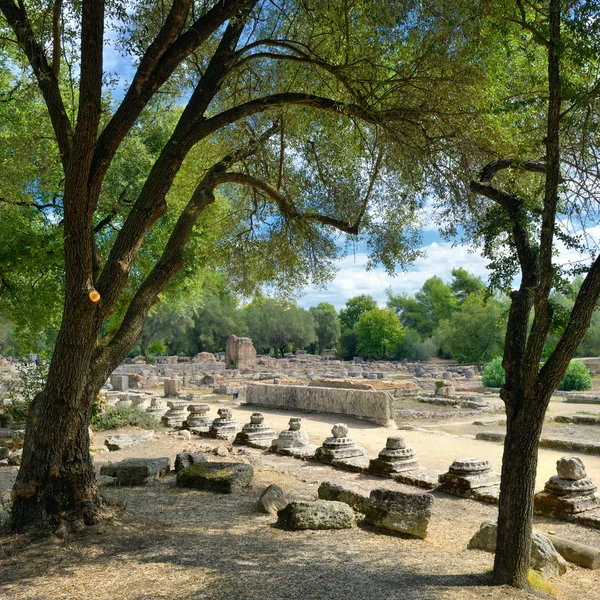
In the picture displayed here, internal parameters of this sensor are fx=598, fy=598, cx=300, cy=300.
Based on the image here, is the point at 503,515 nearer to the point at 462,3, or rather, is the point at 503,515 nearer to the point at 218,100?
the point at 462,3

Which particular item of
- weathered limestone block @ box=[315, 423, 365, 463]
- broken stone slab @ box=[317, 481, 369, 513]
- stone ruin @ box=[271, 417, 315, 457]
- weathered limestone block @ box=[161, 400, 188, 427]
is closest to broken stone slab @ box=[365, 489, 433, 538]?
broken stone slab @ box=[317, 481, 369, 513]

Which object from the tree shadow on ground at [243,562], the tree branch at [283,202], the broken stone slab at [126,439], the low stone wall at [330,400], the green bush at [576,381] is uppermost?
the tree branch at [283,202]

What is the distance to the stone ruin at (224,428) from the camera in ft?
49.2

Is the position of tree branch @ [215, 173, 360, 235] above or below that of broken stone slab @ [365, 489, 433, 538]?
above

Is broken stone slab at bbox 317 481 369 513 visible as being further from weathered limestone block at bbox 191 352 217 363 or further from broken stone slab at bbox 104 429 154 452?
weathered limestone block at bbox 191 352 217 363

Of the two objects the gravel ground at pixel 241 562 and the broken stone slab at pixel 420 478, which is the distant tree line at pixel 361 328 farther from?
the gravel ground at pixel 241 562

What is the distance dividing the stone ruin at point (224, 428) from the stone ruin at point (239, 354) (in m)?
29.3

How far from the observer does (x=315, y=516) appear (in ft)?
22.2

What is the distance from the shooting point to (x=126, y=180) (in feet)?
46.8

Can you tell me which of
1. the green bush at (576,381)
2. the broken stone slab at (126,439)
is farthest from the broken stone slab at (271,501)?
the green bush at (576,381)

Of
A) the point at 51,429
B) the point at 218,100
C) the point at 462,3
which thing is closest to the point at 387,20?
the point at 462,3

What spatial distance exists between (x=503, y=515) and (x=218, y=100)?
768cm

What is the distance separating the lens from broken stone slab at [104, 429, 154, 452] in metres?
12.5

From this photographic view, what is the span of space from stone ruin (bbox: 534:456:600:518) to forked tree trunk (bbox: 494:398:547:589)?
3089mm
